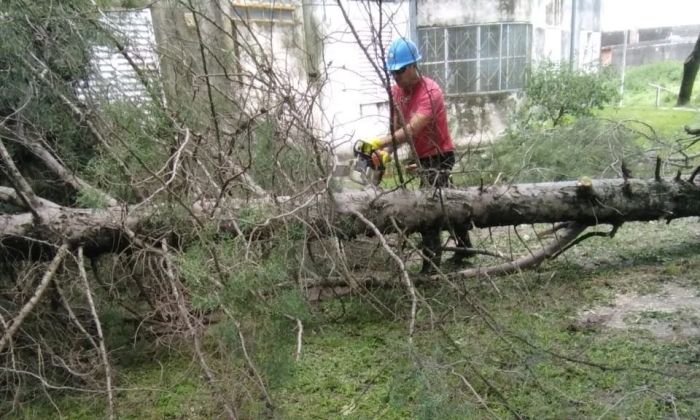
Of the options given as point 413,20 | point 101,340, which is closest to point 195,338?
point 101,340

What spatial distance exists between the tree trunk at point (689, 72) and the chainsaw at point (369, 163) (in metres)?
7.06

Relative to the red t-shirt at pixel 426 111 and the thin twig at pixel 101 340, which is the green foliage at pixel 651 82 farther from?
the thin twig at pixel 101 340

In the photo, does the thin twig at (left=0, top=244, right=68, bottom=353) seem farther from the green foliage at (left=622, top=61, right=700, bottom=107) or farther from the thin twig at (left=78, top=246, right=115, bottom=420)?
the green foliage at (left=622, top=61, right=700, bottom=107)

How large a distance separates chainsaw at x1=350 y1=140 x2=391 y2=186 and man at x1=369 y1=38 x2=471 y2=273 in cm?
6

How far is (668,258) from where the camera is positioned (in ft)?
12.5

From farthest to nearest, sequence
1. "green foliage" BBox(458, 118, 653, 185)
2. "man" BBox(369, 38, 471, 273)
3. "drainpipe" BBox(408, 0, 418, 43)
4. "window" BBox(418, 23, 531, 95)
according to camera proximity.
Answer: "window" BBox(418, 23, 531, 95)
"drainpipe" BBox(408, 0, 418, 43)
"green foliage" BBox(458, 118, 653, 185)
"man" BBox(369, 38, 471, 273)

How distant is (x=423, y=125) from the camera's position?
3334 mm

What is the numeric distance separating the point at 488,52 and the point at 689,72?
336 centimetres

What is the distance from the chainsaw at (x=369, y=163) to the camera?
11.4 ft

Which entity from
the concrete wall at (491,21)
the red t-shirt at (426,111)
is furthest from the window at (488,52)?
the red t-shirt at (426,111)

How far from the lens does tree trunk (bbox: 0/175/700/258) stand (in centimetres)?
271

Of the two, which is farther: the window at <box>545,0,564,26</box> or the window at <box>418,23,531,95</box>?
the window at <box>545,0,564,26</box>

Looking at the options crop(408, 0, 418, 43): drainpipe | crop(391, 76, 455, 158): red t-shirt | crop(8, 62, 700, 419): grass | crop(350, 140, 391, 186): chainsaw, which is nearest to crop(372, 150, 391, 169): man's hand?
crop(350, 140, 391, 186): chainsaw

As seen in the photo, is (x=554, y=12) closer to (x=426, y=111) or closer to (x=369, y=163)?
(x=426, y=111)
